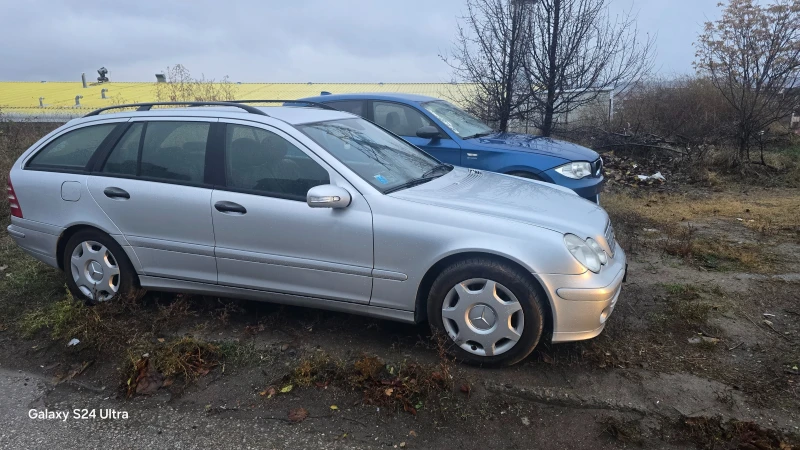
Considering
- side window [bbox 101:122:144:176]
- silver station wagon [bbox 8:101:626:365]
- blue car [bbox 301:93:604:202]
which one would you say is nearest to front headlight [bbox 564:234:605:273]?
silver station wagon [bbox 8:101:626:365]

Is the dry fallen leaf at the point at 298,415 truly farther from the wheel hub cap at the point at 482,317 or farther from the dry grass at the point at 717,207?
the dry grass at the point at 717,207

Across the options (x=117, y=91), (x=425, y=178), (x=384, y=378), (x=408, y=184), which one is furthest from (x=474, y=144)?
(x=117, y=91)

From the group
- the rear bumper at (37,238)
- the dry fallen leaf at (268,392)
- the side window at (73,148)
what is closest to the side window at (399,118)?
the side window at (73,148)

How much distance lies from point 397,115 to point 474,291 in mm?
4195

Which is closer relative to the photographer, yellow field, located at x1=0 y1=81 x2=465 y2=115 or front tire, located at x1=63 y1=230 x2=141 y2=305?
front tire, located at x1=63 y1=230 x2=141 y2=305

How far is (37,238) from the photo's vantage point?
457 centimetres

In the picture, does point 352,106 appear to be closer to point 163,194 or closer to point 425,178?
point 425,178

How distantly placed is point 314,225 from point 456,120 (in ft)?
13.5

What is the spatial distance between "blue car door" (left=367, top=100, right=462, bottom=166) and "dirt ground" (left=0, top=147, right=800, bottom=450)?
8.82ft

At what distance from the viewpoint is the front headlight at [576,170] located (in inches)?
255

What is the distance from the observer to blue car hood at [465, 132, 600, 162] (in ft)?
21.7

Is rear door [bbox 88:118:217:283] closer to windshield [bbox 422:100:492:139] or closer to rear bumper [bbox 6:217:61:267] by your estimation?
rear bumper [bbox 6:217:61:267]

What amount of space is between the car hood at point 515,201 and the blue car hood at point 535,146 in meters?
2.24

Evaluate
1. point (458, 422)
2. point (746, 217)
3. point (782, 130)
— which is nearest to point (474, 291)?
point (458, 422)
